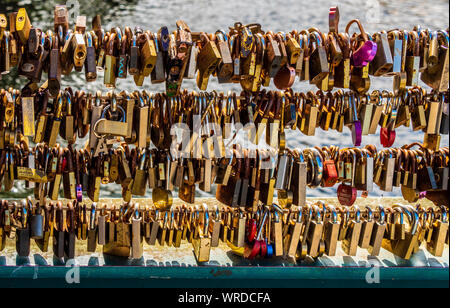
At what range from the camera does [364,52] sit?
144 cm

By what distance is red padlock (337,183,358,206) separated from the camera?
1.63m

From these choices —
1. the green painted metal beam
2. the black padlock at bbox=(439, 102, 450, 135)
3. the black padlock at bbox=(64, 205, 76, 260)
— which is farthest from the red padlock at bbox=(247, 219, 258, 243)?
the black padlock at bbox=(439, 102, 450, 135)

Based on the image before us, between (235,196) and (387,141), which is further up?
(387,141)

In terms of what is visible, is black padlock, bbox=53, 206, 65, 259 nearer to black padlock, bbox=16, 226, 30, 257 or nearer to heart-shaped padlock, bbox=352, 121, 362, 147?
black padlock, bbox=16, 226, 30, 257

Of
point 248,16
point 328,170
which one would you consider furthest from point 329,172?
point 248,16

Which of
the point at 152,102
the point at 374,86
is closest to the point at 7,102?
the point at 152,102

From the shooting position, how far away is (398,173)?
166 cm

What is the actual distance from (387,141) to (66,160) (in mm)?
899

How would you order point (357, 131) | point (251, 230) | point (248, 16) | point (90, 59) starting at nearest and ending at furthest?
point (90, 59)
point (357, 131)
point (251, 230)
point (248, 16)

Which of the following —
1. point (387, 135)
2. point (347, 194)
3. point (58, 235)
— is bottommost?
point (58, 235)

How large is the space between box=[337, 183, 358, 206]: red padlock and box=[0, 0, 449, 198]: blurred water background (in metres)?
1.10

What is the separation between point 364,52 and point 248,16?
5.29ft

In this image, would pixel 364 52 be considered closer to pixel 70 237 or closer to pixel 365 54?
pixel 365 54
